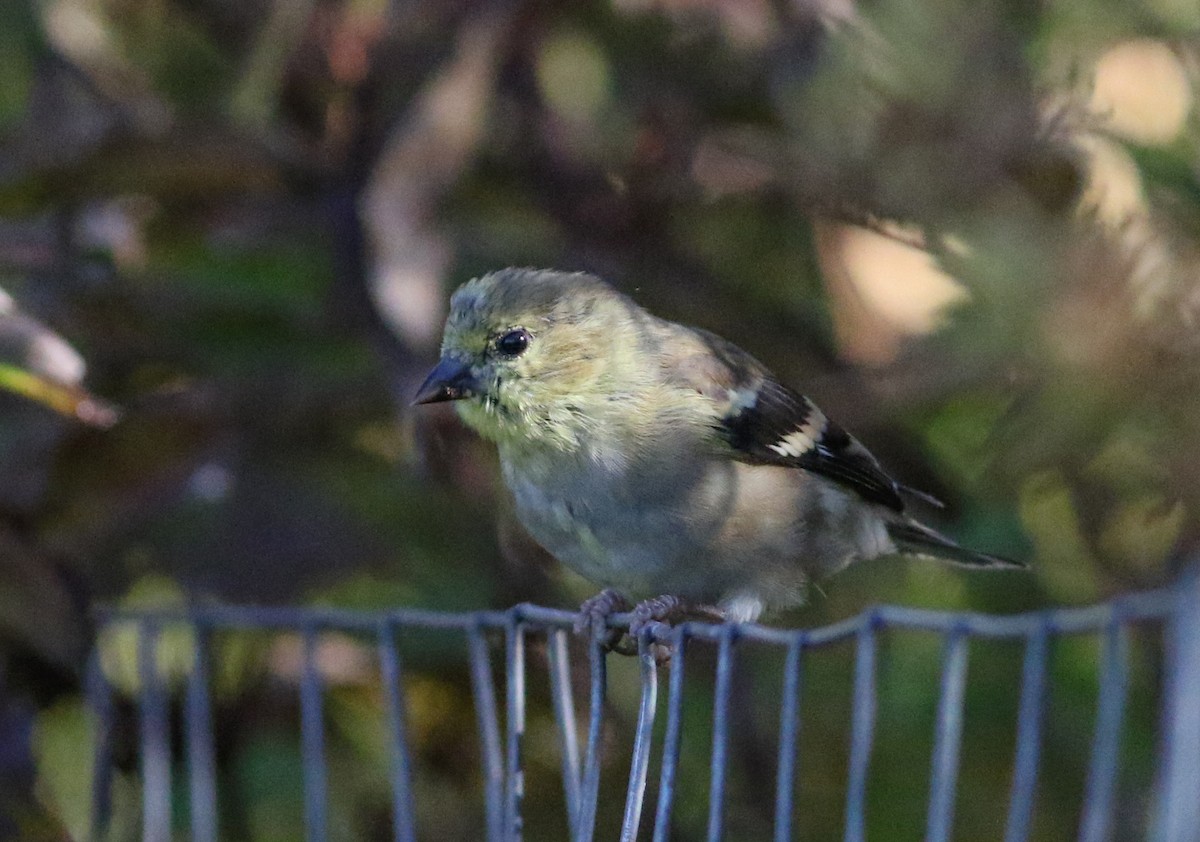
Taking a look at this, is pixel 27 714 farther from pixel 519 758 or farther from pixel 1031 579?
pixel 1031 579

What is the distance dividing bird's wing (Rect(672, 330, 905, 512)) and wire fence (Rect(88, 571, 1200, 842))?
0.35m

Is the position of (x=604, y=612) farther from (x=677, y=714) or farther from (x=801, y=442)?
(x=677, y=714)

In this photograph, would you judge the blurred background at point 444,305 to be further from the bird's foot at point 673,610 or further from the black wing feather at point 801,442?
the bird's foot at point 673,610

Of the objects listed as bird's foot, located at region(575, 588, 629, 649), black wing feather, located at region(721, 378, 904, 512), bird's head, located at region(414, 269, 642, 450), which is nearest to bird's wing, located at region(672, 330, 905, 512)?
black wing feather, located at region(721, 378, 904, 512)

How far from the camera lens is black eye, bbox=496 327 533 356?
8.00ft

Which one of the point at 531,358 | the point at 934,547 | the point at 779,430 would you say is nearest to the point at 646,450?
the point at 531,358

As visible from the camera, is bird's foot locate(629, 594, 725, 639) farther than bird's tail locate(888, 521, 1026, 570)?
No

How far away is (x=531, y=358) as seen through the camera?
2.43 metres

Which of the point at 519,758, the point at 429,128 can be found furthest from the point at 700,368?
the point at 519,758

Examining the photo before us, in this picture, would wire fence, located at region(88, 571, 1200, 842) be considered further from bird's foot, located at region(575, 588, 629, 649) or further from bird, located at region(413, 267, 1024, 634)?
bird, located at region(413, 267, 1024, 634)

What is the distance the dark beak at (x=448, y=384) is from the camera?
92.8 inches

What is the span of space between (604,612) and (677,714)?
2.87ft

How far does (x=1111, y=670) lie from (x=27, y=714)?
6.54ft

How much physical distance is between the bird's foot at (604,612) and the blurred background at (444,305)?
31 centimetres
